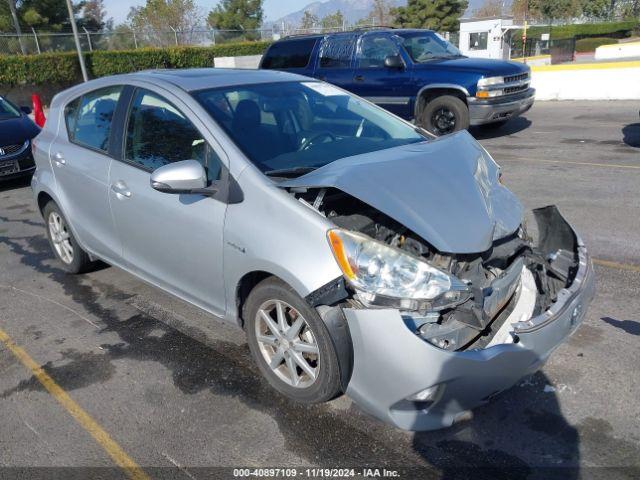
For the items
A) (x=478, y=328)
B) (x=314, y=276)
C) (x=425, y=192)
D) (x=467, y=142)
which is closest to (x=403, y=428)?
(x=478, y=328)

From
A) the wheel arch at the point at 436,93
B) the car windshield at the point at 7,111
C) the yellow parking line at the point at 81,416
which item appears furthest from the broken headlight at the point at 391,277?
the car windshield at the point at 7,111

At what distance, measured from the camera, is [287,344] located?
9.78 feet

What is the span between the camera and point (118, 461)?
2754mm

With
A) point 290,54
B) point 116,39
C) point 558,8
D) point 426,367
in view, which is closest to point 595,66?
point 290,54

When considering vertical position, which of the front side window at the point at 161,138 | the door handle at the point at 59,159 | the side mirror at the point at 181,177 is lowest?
the door handle at the point at 59,159

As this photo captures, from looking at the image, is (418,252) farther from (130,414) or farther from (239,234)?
(130,414)

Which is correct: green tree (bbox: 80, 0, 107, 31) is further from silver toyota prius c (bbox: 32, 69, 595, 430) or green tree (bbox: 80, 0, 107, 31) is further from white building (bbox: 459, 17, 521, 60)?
silver toyota prius c (bbox: 32, 69, 595, 430)

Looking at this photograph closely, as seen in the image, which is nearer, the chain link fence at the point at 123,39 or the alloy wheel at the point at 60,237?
the alloy wheel at the point at 60,237

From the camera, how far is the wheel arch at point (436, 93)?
9781 mm

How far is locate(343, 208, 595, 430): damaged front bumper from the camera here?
2.45 m

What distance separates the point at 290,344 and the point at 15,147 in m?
7.42

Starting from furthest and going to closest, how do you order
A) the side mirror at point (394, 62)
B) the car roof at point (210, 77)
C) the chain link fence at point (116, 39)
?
1. the chain link fence at point (116, 39)
2. the side mirror at point (394, 62)
3. the car roof at point (210, 77)

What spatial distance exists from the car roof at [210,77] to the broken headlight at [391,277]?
1693mm

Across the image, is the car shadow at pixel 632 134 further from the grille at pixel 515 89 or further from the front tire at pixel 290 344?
the front tire at pixel 290 344
